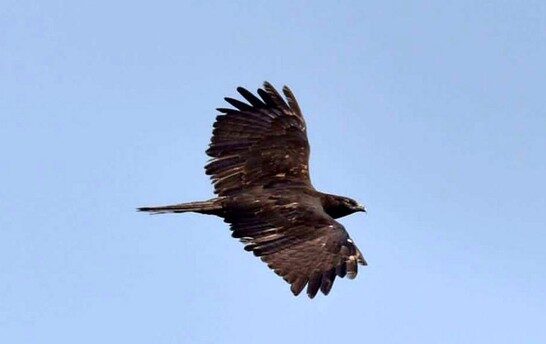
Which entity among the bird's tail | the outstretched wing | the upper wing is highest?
the upper wing

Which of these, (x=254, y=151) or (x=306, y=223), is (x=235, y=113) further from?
(x=306, y=223)

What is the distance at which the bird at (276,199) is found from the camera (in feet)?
78.4

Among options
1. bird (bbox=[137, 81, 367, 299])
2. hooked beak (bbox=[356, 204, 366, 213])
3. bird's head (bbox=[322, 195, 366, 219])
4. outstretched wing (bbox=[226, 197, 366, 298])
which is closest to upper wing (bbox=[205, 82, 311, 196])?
bird (bbox=[137, 81, 367, 299])

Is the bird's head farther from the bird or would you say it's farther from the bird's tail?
the bird's tail

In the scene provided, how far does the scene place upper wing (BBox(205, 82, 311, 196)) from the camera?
1081 inches

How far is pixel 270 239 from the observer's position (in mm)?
24578

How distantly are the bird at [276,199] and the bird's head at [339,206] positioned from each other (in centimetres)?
2

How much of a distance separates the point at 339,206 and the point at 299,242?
3.40 metres

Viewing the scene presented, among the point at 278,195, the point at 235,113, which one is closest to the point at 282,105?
the point at 235,113

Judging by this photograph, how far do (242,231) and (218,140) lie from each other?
3.41 meters

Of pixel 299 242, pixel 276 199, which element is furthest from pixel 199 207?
pixel 299 242

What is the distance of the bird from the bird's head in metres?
0.02

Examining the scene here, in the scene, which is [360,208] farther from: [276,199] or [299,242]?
[299,242]

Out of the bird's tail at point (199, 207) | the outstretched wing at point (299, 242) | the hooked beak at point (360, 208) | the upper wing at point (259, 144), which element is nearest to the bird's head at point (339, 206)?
the hooked beak at point (360, 208)
